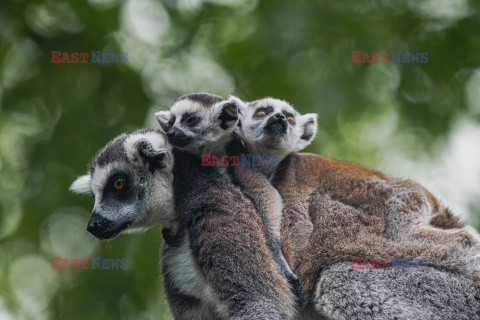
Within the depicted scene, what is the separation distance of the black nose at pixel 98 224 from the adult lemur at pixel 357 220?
5.74ft

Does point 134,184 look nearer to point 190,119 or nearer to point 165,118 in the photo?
point 190,119

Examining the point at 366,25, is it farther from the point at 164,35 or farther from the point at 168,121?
the point at 168,121

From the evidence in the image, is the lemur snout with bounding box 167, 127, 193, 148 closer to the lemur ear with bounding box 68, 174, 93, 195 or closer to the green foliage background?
the lemur ear with bounding box 68, 174, 93, 195

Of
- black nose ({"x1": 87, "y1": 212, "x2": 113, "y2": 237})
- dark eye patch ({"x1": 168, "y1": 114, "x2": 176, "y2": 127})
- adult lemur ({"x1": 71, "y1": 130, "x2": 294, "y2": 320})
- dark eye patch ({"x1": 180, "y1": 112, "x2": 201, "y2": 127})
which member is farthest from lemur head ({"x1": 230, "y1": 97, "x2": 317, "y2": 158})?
black nose ({"x1": 87, "y1": 212, "x2": 113, "y2": 237})

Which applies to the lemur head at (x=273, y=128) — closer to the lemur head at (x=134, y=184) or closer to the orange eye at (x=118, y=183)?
the lemur head at (x=134, y=184)

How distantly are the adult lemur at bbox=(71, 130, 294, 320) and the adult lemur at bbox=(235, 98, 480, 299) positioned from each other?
0.44 metres

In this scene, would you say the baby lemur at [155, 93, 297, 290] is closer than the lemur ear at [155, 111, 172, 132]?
Yes

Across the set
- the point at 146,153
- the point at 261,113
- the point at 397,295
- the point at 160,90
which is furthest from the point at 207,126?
→ the point at 160,90

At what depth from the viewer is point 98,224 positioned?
5113 millimetres

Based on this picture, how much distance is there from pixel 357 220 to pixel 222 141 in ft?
5.54

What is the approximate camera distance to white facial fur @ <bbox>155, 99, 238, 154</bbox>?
574 cm

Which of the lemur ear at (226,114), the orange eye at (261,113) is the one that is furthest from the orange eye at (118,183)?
the orange eye at (261,113)

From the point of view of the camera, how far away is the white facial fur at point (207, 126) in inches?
226

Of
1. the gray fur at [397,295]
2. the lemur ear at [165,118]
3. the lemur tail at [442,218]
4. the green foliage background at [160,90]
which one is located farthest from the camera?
the green foliage background at [160,90]
